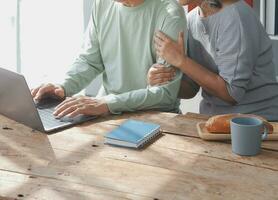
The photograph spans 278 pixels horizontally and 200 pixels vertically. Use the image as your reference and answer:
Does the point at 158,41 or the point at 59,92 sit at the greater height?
the point at 158,41

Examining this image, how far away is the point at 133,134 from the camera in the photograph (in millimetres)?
1343

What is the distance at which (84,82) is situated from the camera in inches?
79.0

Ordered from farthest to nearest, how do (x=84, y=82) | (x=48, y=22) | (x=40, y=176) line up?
(x=48, y=22)
(x=84, y=82)
(x=40, y=176)

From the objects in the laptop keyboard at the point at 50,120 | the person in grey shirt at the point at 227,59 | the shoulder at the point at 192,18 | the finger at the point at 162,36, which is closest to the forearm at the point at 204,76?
the person in grey shirt at the point at 227,59

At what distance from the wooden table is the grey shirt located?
0.40 meters

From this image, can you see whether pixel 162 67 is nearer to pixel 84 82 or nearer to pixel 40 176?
pixel 84 82

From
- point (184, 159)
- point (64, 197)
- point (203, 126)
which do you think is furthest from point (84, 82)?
point (64, 197)

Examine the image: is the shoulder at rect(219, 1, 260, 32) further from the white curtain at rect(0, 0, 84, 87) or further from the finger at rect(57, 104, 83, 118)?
the white curtain at rect(0, 0, 84, 87)

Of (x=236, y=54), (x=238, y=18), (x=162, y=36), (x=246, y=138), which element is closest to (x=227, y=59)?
(x=236, y=54)

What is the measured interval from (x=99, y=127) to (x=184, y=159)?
1.17 feet

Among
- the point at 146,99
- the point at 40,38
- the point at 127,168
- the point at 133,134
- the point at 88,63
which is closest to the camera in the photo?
the point at 127,168

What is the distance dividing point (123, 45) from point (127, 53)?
4cm

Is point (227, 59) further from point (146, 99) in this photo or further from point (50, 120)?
point (50, 120)

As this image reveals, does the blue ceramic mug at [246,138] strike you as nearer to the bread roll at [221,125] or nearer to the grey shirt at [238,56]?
the bread roll at [221,125]
